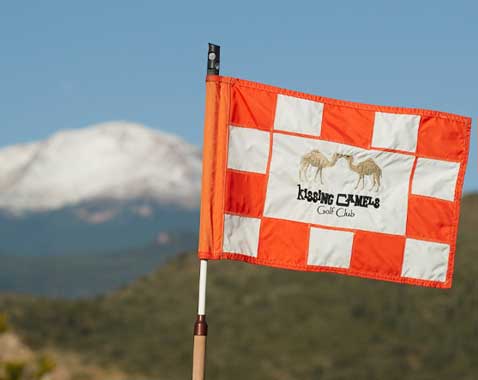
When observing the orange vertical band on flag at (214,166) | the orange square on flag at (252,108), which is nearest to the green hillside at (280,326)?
the orange square on flag at (252,108)

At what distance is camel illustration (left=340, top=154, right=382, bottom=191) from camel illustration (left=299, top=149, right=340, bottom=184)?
0.30 m

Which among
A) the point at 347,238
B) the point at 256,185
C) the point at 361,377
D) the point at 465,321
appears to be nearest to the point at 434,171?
the point at 347,238

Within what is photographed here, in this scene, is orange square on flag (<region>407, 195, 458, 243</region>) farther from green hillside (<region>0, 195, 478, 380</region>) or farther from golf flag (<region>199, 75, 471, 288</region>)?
green hillside (<region>0, 195, 478, 380</region>)

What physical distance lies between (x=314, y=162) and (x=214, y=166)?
150 centimetres

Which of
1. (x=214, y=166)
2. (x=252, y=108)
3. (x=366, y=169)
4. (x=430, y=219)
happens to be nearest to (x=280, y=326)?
(x=430, y=219)

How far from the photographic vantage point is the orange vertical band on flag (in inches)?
546

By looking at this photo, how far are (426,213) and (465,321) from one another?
2902 inches

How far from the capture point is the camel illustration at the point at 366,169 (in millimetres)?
14938

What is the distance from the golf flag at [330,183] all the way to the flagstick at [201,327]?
0.35 meters

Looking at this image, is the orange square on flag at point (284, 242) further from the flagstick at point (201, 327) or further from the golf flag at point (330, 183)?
the flagstick at point (201, 327)

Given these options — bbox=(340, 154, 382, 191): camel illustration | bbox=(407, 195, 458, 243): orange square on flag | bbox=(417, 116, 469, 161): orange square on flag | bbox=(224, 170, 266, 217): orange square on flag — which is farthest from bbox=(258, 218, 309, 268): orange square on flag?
bbox=(417, 116, 469, 161): orange square on flag

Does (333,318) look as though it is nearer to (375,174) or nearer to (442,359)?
(442,359)

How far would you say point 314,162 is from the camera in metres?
14.8

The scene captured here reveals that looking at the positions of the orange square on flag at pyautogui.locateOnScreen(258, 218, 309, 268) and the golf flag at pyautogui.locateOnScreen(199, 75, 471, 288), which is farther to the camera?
the orange square on flag at pyautogui.locateOnScreen(258, 218, 309, 268)
